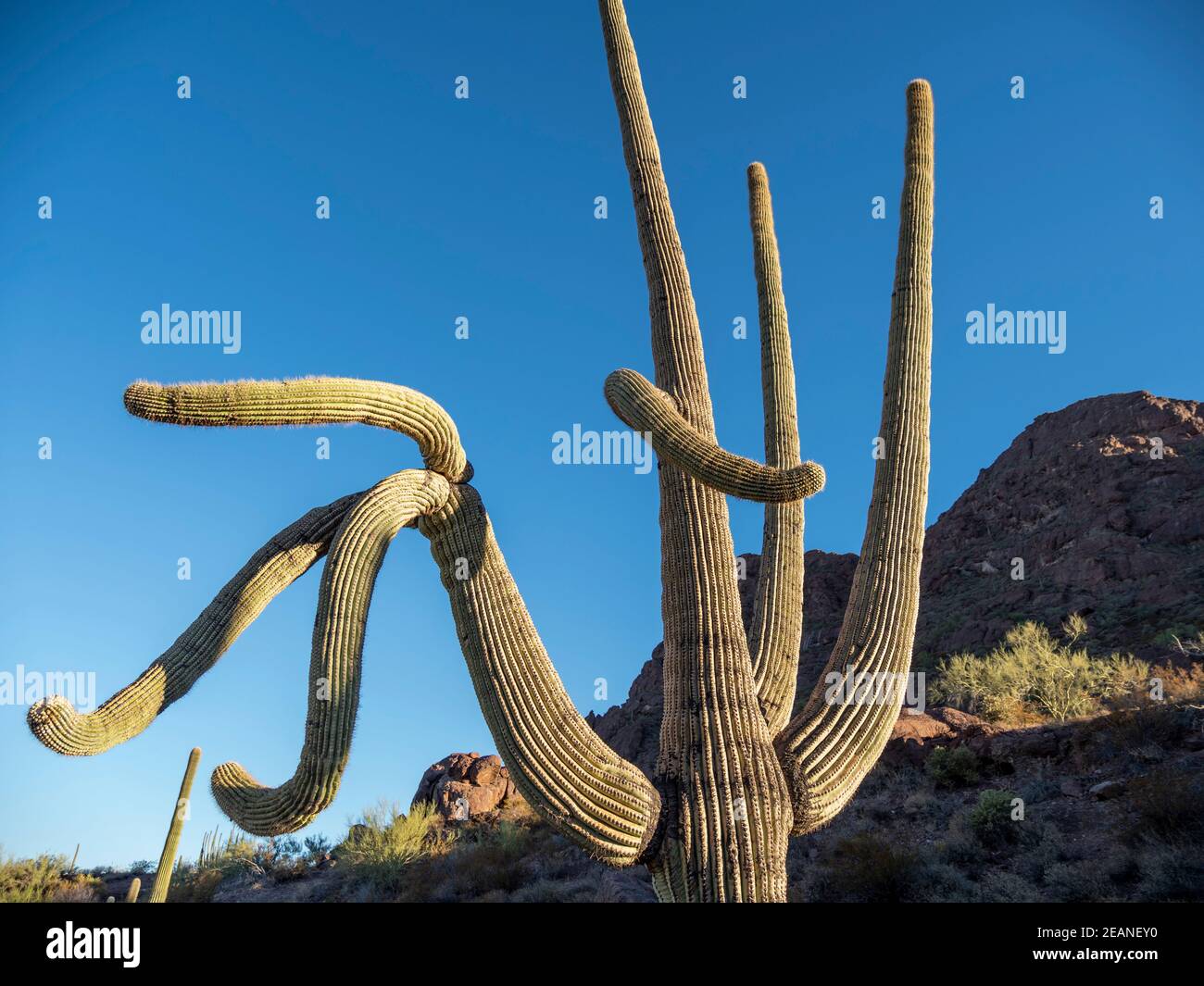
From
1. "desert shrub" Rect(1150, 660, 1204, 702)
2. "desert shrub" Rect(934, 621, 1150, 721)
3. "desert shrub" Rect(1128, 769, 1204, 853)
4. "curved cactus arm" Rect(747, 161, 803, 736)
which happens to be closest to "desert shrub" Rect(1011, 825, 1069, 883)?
"desert shrub" Rect(1128, 769, 1204, 853)

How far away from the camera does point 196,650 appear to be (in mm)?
5867

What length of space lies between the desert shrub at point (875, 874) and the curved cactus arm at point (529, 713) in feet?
25.0

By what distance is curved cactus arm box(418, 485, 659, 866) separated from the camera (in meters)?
6.10

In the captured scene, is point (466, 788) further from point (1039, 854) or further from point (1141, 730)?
Result: point (1141, 730)

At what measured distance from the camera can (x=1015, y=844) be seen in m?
12.6

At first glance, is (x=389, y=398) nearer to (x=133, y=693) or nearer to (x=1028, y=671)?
(x=133, y=693)

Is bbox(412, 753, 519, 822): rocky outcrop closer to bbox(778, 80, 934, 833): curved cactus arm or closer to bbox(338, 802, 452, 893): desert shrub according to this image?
bbox(338, 802, 452, 893): desert shrub

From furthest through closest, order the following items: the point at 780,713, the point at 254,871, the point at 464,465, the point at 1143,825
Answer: the point at 254,871, the point at 1143,825, the point at 780,713, the point at 464,465

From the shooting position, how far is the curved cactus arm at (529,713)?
6.10 metres

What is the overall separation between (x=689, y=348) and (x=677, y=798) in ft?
12.4

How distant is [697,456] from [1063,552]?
26.9 metres

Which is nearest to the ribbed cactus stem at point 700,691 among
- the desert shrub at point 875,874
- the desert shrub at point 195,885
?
the desert shrub at point 875,874

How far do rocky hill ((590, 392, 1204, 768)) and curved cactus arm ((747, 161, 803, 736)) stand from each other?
51.9 feet

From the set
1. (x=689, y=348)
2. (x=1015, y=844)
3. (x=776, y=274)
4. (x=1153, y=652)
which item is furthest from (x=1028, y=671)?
(x=689, y=348)
